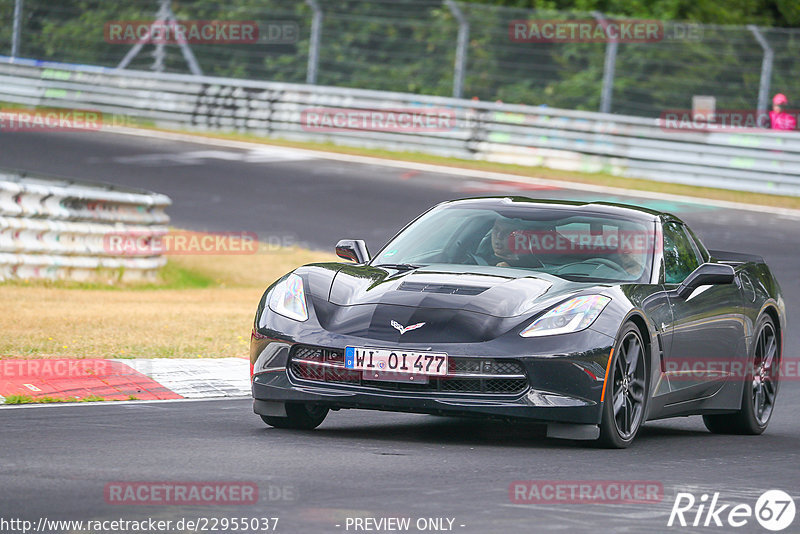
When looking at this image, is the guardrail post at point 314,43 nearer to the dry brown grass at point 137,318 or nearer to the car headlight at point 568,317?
the dry brown grass at point 137,318

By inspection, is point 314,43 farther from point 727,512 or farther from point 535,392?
point 727,512

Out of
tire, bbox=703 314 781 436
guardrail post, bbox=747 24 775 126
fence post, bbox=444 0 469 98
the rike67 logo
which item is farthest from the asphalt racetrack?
fence post, bbox=444 0 469 98

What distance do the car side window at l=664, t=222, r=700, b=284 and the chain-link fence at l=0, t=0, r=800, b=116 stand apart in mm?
14783

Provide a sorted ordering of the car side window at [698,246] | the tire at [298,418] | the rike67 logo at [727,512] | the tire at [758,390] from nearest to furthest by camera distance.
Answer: the rike67 logo at [727,512] → the tire at [298,418] → the tire at [758,390] → the car side window at [698,246]

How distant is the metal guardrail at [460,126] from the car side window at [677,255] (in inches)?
544

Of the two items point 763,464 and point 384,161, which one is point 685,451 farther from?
point 384,161

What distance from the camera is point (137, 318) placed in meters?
12.5

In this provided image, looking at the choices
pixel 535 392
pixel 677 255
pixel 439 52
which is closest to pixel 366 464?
pixel 535 392

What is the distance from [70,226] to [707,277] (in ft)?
27.0

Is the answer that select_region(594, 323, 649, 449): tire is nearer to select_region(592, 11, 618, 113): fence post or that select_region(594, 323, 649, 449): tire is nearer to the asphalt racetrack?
the asphalt racetrack

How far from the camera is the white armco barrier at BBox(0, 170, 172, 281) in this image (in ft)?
48.3

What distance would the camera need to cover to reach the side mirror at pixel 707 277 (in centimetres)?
845

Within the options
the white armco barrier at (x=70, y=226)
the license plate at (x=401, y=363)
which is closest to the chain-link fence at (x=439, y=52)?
the white armco barrier at (x=70, y=226)

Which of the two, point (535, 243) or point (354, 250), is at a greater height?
point (535, 243)
